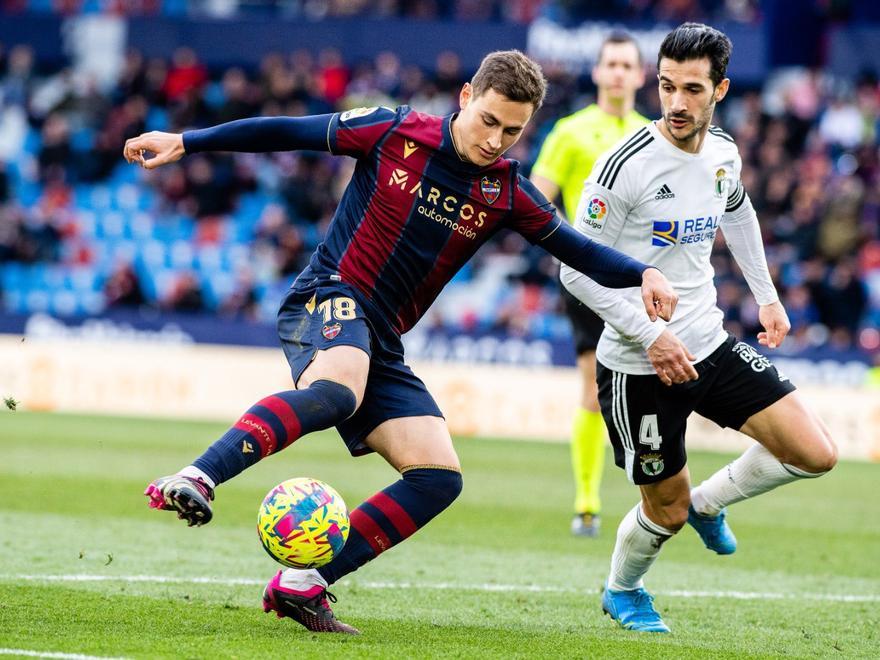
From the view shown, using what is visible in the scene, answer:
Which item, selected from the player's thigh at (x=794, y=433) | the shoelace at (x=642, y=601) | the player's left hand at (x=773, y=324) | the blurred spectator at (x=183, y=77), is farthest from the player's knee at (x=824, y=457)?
the blurred spectator at (x=183, y=77)

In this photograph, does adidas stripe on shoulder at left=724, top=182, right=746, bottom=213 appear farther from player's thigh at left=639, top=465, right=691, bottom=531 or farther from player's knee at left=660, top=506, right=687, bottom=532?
player's knee at left=660, top=506, right=687, bottom=532

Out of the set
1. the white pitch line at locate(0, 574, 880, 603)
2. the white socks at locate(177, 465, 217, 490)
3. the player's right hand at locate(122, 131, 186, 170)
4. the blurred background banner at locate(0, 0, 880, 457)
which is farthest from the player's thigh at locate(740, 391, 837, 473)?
the blurred background banner at locate(0, 0, 880, 457)

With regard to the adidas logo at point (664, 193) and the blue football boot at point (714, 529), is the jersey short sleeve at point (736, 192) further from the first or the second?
the blue football boot at point (714, 529)

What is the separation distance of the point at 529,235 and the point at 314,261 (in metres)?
0.90

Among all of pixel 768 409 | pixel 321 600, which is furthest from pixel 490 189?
pixel 321 600

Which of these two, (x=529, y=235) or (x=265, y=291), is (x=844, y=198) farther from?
(x=529, y=235)

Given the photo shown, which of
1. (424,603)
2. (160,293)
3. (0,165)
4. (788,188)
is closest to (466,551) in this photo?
(424,603)

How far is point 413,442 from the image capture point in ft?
18.5

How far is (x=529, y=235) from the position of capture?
5.78 m

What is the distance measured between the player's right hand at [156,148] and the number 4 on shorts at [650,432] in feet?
7.32

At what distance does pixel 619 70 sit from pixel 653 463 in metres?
3.90

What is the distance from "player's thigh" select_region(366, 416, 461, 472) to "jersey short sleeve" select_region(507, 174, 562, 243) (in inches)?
34.6

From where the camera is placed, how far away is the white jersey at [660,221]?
19.4ft

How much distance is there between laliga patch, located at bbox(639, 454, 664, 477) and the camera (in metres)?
5.98
